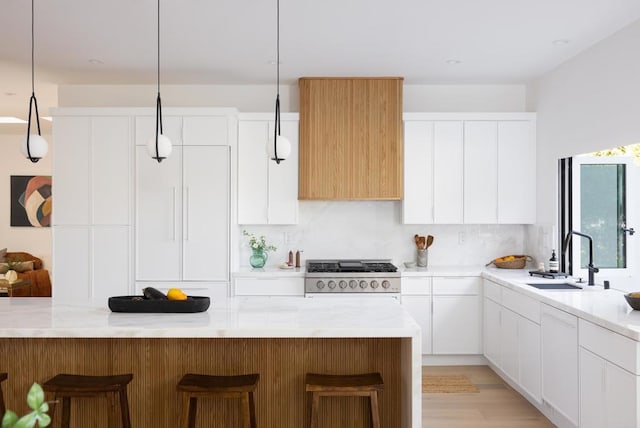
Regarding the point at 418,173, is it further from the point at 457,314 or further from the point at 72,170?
the point at 72,170

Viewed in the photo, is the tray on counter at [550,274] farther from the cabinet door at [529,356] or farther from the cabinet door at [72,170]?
the cabinet door at [72,170]

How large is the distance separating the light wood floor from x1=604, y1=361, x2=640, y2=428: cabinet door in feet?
3.34

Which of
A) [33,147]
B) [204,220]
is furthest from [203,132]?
[33,147]

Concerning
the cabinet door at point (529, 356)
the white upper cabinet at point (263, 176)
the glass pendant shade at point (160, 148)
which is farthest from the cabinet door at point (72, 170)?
the cabinet door at point (529, 356)

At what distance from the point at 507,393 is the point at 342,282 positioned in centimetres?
161

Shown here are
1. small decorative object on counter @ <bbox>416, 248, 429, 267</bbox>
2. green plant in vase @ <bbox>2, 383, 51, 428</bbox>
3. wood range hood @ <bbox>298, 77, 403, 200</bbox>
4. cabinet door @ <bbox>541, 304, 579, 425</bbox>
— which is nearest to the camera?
green plant in vase @ <bbox>2, 383, 51, 428</bbox>

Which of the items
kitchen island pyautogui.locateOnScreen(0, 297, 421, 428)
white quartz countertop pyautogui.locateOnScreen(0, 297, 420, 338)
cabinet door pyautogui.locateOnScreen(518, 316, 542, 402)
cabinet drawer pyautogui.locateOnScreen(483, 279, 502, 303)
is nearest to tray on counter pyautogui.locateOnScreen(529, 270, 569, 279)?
cabinet drawer pyautogui.locateOnScreen(483, 279, 502, 303)

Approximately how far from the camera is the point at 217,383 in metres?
2.67

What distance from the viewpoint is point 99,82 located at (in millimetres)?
5383

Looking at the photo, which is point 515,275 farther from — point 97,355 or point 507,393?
point 97,355

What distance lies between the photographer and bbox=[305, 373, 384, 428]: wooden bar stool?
2607 mm

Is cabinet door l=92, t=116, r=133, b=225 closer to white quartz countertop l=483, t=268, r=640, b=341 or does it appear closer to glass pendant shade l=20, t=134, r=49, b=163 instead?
glass pendant shade l=20, t=134, r=49, b=163

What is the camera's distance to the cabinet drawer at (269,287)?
16.4 feet

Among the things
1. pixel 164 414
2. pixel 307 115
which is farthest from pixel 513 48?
pixel 164 414
